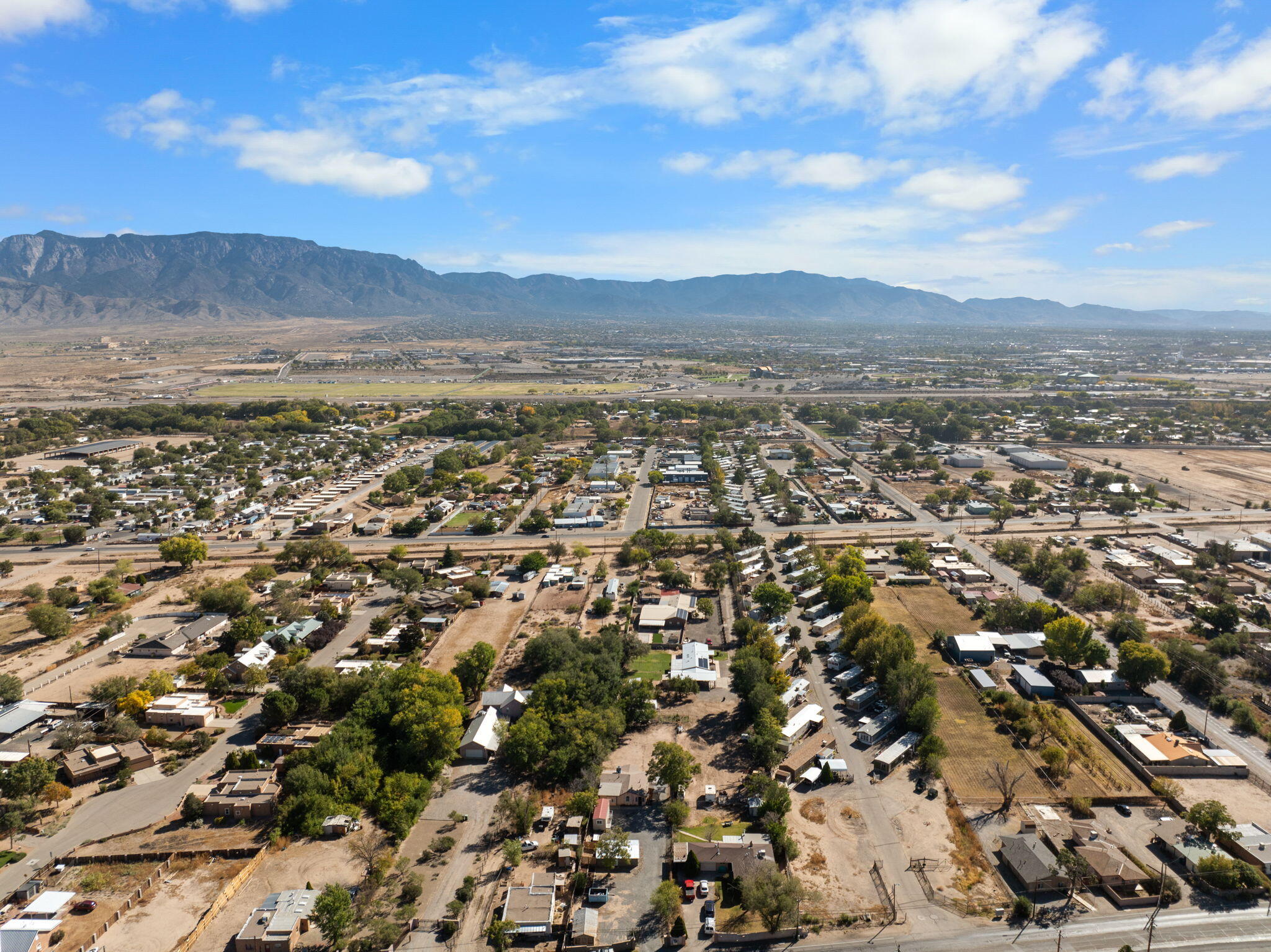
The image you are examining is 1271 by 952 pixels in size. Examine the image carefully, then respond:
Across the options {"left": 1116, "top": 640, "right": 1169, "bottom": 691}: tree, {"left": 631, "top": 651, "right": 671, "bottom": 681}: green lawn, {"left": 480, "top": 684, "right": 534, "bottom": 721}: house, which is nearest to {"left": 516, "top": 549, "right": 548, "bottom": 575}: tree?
{"left": 631, "top": 651, "right": 671, "bottom": 681}: green lawn

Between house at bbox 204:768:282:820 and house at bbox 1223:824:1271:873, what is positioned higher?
house at bbox 1223:824:1271:873

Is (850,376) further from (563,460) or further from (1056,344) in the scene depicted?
(1056,344)

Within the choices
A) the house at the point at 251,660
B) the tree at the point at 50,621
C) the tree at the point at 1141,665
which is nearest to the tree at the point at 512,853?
the house at the point at 251,660

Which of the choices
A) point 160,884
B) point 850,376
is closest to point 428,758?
point 160,884

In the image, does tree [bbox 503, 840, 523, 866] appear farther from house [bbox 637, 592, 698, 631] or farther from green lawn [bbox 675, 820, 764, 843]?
house [bbox 637, 592, 698, 631]

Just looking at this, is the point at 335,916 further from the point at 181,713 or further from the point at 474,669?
the point at 181,713
